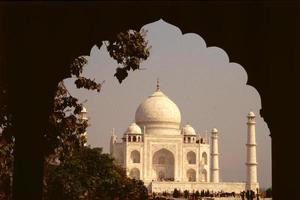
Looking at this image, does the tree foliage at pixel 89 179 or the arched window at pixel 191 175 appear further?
the arched window at pixel 191 175

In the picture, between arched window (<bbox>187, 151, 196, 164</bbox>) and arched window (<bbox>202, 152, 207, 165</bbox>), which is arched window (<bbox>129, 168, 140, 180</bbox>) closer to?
arched window (<bbox>187, 151, 196, 164</bbox>)

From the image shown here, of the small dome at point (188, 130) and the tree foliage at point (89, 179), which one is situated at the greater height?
the small dome at point (188, 130)

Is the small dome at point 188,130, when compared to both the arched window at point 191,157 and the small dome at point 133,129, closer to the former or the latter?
the arched window at point 191,157

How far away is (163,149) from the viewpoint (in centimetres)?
5591

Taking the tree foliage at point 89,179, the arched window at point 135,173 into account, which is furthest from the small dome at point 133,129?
the tree foliage at point 89,179

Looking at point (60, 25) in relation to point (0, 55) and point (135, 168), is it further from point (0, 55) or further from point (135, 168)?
point (135, 168)

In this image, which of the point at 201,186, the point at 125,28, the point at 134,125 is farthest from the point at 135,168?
the point at 125,28

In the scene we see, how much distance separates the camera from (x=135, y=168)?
55406 mm

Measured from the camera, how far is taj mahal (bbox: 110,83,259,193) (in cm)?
5522

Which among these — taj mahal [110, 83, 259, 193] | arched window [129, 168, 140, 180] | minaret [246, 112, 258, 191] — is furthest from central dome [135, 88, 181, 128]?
minaret [246, 112, 258, 191]

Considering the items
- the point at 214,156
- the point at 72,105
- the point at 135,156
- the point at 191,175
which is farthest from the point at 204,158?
the point at 72,105

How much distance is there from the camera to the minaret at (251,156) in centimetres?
4947

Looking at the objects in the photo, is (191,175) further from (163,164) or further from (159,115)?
(159,115)

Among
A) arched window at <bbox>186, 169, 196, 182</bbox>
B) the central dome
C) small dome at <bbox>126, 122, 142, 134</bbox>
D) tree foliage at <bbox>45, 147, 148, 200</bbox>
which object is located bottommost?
tree foliage at <bbox>45, 147, 148, 200</bbox>
